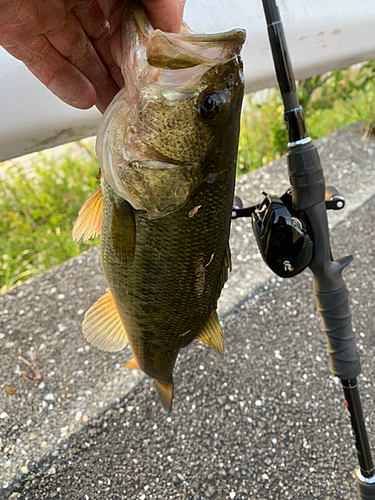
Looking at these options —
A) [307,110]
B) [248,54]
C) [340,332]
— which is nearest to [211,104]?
[340,332]

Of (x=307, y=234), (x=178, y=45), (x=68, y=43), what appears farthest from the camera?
(x=307, y=234)

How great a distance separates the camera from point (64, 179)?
364 centimetres

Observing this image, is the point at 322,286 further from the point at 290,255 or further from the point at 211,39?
the point at 211,39

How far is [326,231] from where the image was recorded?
1.37m

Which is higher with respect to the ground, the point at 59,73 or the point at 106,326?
the point at 59,73

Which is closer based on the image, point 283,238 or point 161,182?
point 161,182

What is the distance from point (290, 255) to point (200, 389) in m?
0.90

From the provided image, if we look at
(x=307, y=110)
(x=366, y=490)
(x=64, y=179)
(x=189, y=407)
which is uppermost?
(x=64, y=179)

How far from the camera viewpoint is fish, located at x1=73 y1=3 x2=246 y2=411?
0.88 m

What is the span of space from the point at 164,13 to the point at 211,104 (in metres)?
0.23

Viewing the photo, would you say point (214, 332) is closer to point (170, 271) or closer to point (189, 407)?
point (170, 271)

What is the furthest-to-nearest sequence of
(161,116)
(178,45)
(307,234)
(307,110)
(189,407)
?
(307,110) < (189,407) < (307,234) < (161,116) < (178,45)

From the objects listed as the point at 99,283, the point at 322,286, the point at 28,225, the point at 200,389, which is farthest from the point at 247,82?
the point at 28,225

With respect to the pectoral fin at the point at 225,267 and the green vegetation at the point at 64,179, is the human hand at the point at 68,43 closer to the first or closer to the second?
the pectoral fin at the point at 225,267
